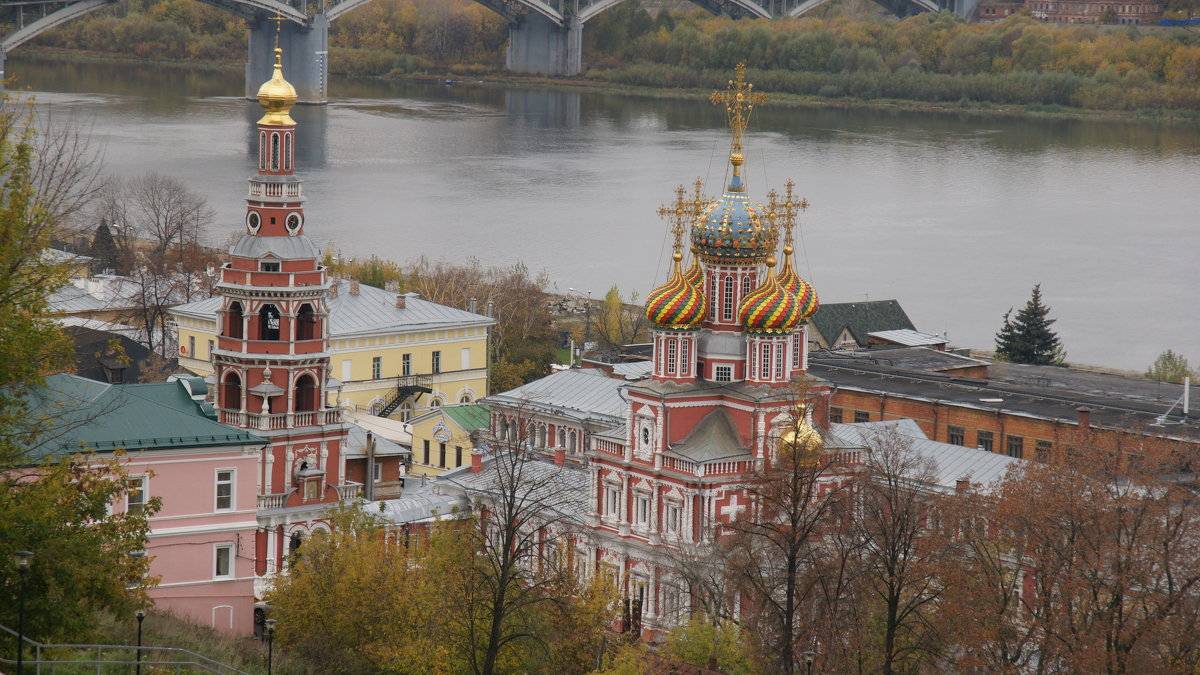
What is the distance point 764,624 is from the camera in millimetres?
18203

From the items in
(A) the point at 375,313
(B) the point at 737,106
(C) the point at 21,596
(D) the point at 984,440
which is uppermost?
(B) the point at 737,106

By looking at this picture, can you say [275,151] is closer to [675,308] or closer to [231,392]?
[231,392]

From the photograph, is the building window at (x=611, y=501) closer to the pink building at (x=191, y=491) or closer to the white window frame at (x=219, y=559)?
the pink building at (x=191, y=491)

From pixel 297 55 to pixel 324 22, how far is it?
3164 mm

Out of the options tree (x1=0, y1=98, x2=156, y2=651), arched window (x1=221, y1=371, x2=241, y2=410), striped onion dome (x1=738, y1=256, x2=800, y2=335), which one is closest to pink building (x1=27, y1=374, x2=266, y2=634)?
arched window (x1=221, y1=371, x2=241, y2=410)

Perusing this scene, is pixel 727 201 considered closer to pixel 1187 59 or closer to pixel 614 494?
pixel 614 494

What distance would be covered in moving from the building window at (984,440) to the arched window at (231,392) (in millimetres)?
9751

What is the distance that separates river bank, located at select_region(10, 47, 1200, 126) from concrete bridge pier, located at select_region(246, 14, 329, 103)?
39.1 ft

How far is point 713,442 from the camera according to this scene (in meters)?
22.2

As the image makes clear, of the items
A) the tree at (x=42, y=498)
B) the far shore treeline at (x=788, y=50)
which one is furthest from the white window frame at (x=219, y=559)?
the far shore treeline at (x=788, y=50)

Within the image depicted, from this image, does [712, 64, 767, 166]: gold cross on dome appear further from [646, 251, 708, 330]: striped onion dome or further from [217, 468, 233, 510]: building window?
[217, 468, 233, 510]: building window

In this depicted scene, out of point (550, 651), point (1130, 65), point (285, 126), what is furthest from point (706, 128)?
point (550, 651)

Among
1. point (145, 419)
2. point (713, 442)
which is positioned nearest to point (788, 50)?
point (713, 442)

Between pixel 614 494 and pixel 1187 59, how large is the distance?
62.4m
